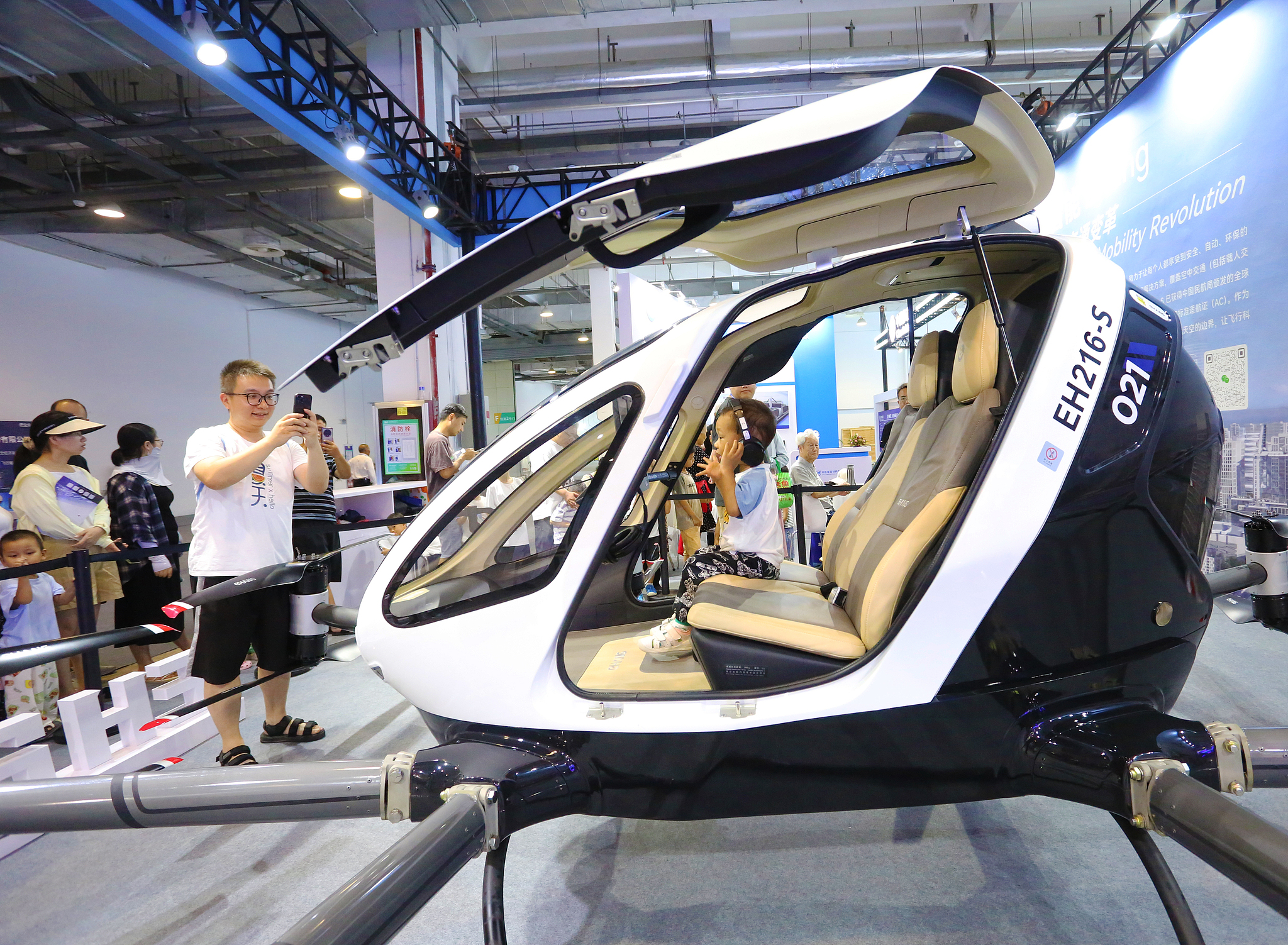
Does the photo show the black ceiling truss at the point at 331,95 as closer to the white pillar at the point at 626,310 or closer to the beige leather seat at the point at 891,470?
the white pillar at the point at 626,310

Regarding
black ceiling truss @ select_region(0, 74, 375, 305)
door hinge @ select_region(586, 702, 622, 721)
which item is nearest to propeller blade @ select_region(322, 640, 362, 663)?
door hinge @ select_region(586, 702, 622, 721)

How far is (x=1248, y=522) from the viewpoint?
2.19 metres

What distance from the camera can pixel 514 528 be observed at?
1850mm

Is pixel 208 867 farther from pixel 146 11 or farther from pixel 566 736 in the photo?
pixel 146 11

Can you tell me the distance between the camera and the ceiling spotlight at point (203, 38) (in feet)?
15.7

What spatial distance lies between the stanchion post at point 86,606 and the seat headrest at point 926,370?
11.4 feet

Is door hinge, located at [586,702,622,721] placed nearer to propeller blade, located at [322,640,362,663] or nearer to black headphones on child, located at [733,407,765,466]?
propeller blade, located at [322,640,362,663]

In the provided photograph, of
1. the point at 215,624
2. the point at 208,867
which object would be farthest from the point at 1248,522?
the point at 215,624

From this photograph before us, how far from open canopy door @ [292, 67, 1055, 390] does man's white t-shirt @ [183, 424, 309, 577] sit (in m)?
1.37

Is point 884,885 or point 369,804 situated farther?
point 884,885

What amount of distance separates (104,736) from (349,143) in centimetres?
552

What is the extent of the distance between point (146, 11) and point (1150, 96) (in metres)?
7.04

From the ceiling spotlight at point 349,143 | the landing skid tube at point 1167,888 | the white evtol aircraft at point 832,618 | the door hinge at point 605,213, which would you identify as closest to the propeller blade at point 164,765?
the white evtol aircraft at point 832,618

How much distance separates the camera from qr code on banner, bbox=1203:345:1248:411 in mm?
4600
